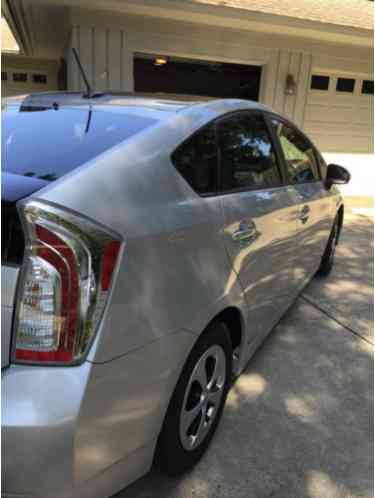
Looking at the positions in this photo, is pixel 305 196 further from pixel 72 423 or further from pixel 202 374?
pixel 72 423

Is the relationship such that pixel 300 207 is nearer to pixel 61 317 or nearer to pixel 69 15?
pixel 61 317

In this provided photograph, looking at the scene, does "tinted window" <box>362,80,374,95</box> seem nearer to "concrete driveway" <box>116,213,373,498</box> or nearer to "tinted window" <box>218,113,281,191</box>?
"concrete driveway" <box>116,213,373,498</box>

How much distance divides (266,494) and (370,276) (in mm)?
3409

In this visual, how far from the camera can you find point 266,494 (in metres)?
2.00

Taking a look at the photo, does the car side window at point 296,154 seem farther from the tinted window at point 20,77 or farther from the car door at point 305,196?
the tinted window at point 20,77

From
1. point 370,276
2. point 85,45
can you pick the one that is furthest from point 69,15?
point 370,276

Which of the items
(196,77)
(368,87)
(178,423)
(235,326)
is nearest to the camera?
(178,423)

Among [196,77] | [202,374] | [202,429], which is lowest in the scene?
[202,429]

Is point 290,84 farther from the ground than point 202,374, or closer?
farther from the ground

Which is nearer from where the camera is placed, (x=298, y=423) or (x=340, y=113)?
(x=298, y=423)

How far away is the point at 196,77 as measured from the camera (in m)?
9.08

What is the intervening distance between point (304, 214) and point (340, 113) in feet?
21.3

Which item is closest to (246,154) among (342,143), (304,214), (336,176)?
(304,214)

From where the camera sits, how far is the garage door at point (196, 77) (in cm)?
804
